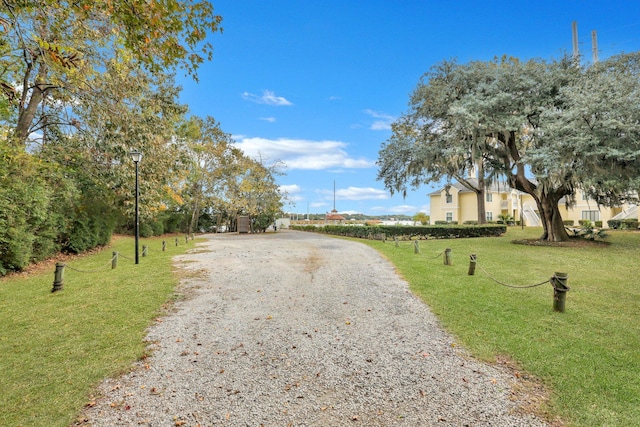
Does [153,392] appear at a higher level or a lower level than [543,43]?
lower

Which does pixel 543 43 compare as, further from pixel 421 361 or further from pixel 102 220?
pixel 102 220

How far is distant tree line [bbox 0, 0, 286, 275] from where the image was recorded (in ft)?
13.2

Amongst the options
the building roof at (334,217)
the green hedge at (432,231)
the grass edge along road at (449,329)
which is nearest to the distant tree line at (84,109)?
the grass edge along road at (449,329)

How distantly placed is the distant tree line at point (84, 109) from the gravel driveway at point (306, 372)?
11.8 ft

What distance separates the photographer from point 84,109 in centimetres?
1004

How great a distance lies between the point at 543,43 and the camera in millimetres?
15203

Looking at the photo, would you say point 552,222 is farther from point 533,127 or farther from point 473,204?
point 473,204

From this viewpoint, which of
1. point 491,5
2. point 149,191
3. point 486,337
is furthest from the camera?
point 149,191

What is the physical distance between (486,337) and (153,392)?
3956 mm

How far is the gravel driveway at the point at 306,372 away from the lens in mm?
2561

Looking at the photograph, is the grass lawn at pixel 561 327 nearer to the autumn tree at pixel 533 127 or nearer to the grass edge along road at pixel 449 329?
the grass edge along road at pixel 449 329

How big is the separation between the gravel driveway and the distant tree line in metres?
3.60

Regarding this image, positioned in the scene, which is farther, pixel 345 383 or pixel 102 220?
pixel 102 220

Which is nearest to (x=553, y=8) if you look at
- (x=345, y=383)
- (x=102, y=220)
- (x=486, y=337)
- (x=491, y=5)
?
(x=491, y=5)
